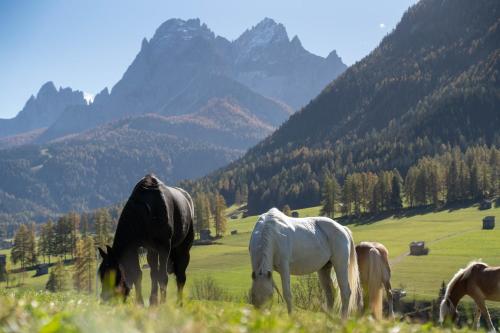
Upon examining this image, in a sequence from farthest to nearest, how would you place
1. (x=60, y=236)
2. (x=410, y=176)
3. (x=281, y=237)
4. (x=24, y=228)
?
1. (x=410, y=176)
2. (x=60, y=236)
3. (x=24, y=228)
4. (x=281, y=237)

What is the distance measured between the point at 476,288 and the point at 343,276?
25.6 feet

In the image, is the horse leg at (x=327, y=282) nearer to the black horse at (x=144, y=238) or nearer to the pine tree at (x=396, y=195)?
the black horse at (x=144, y=238)

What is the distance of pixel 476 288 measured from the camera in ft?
61.8

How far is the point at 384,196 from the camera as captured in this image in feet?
525

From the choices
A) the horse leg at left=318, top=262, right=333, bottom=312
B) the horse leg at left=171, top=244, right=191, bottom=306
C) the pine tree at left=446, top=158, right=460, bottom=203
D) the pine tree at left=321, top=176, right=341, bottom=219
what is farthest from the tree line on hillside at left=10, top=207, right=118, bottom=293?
the horse leg at left=318, top=262, right=333, bottom=312

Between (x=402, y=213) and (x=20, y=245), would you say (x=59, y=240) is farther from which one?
(x=402, y=213)

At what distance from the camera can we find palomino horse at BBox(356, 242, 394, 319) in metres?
19.0

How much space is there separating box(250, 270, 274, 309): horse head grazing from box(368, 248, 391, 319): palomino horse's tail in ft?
29.0

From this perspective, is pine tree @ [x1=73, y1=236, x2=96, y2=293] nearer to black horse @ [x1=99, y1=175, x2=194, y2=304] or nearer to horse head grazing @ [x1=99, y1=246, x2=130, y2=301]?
black horse @ [x1=99, y1=175, x2=194, y2=304]

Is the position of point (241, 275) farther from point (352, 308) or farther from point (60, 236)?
point (352, 308)

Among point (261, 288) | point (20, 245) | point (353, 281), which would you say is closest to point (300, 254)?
point (353, 281)

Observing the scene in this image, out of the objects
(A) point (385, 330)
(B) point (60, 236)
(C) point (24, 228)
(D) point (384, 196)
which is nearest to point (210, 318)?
(A) point (385, 330)

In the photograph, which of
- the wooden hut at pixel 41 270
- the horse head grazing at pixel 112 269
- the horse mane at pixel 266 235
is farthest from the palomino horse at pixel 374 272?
the wooden hut at pixel 41 270

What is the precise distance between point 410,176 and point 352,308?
15030 centimetres
